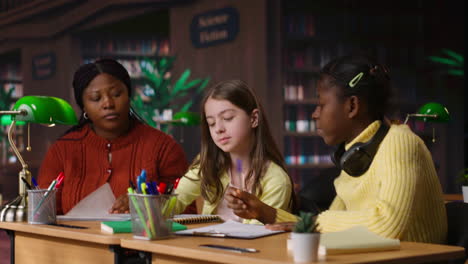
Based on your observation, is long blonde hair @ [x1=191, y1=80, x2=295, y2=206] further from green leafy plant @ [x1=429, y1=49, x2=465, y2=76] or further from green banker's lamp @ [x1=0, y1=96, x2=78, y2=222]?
green leafy plant @ [x1=429, y1=49, x2=465, y2=76]

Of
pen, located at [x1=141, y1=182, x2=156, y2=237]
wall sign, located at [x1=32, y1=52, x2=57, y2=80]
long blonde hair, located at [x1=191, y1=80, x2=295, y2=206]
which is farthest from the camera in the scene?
wall sign, located at [x1=32, y1=52, x2=57, y2=80]

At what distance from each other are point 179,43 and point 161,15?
2.95ft

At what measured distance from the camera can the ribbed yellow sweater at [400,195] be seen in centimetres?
171

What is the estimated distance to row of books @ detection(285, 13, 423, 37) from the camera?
300 inches

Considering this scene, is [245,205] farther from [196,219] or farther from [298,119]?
[298,119]

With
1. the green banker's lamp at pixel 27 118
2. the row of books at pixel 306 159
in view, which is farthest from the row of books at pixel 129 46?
the green banker's lamp at pixel 27 118

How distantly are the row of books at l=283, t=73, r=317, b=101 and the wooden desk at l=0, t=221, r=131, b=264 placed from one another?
5331 millimetres

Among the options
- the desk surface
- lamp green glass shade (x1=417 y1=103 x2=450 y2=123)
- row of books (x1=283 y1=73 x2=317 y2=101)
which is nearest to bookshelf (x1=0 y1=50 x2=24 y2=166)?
row of books (x1=283 y1=73 x2=317 y2=101)

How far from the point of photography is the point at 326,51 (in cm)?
771

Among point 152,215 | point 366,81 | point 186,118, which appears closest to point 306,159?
point 186,118

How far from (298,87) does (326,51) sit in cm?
51

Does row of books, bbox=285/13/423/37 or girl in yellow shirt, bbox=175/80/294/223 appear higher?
row of books, bbox=285/13/423/37

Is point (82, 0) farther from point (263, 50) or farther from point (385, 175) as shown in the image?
point (385, 175)

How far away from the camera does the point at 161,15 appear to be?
30.9 ft
